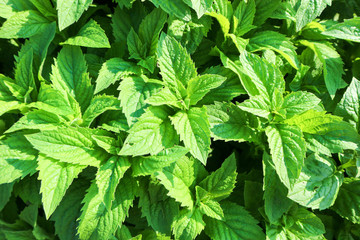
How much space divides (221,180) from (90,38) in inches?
37.4

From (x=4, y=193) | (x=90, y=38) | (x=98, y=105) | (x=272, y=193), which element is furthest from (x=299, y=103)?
(x=4, y=193)

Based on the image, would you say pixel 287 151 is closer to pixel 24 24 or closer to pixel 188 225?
pixel 188 225

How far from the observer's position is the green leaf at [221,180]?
1.65 m

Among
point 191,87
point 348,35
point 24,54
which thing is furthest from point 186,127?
point 348,35

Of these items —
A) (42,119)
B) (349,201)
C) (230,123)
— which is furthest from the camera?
(349,201)

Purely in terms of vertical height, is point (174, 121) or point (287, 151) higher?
point (174, 121)

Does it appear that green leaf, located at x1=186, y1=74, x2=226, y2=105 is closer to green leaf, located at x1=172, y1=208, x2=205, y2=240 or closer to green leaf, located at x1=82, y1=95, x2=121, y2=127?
green leaf, located at x1=82, y1=95, x2=121, y2=127

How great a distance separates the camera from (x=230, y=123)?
1.63 meters

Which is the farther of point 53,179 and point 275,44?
point 275,44

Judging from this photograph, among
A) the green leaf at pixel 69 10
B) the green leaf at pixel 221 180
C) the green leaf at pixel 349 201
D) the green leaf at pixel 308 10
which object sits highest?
the green leaf at pixel 69 10

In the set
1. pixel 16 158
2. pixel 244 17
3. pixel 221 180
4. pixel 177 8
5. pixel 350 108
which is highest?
pixel 177 8

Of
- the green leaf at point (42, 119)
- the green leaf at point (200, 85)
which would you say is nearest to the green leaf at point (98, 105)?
the green leaf at point (42, 119)

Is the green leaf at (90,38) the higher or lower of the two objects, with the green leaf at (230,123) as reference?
higher

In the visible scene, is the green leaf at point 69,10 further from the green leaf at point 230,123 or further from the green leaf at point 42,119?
the green leaf at point 230,123
